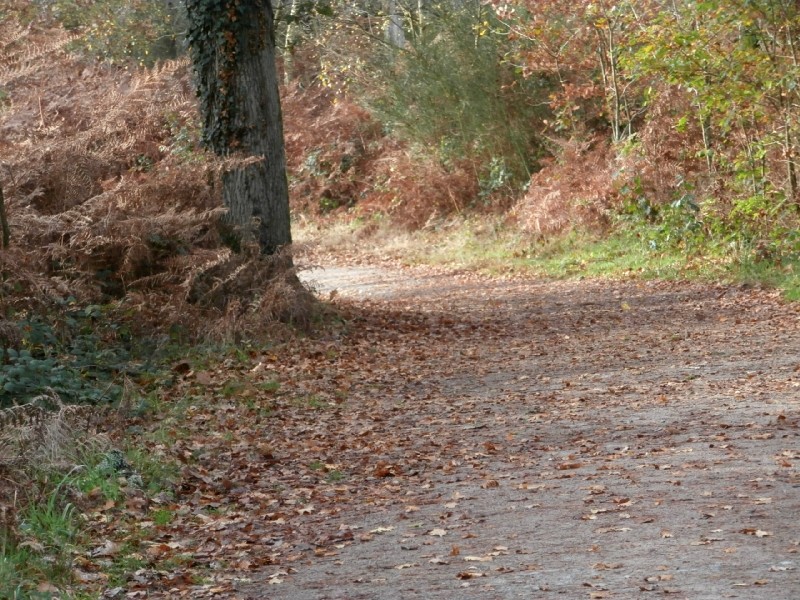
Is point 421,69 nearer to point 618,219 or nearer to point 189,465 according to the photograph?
point 618,219

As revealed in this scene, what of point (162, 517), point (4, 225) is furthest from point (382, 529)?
point (4, 225)

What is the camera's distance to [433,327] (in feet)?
50.1

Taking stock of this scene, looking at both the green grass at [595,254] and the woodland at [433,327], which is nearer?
the woodland at [433,327]

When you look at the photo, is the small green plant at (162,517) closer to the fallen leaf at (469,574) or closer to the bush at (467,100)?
the fallen leaf at (469,574)

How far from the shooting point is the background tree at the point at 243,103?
1401 cm

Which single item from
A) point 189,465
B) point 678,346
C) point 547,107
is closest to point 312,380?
point 189,465

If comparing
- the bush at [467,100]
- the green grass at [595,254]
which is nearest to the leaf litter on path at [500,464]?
the green grass at [595,254]

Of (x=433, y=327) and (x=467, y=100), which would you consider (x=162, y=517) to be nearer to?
(x=433, y=327)

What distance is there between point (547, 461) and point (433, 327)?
7053mm

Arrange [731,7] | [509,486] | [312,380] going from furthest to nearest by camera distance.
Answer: [731,7]
[312,380]
[509,486]

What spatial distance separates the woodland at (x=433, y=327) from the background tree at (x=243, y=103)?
4 cm

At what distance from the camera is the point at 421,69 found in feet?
91.6

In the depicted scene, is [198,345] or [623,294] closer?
[198,345]

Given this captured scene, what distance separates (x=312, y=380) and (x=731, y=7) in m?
9.16
